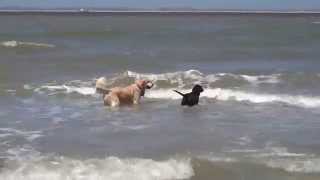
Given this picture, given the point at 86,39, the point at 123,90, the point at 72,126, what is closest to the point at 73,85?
the point at 123,90

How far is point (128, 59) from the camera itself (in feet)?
83.3

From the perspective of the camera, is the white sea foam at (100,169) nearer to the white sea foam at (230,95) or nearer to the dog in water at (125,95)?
the dog in water at (125,95)

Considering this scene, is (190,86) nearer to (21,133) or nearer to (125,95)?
(125,95)

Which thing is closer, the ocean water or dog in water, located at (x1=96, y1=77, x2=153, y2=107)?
the ocean water

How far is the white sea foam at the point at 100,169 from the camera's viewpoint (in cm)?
920

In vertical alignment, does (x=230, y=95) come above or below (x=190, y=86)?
above

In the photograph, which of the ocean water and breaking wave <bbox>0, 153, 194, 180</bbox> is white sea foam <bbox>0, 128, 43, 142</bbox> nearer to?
the ocean water

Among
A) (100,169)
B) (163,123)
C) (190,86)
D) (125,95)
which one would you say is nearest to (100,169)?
(100,169)

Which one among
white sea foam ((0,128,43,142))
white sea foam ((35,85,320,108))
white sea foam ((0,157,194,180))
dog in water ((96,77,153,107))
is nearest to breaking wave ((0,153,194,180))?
white sea foam ((0,157,194,180))

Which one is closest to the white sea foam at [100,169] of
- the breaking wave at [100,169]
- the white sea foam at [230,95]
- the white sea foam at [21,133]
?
the breaking wave at [100,169]

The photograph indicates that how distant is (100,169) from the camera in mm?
9430

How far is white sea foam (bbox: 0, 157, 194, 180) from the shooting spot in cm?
920

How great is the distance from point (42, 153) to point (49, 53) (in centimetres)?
1837

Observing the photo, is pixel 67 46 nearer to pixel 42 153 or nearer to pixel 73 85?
pixel 73 85
